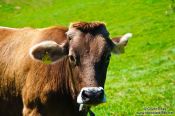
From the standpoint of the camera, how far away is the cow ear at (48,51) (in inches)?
332

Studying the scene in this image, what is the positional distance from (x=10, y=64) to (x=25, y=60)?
1.77 ft

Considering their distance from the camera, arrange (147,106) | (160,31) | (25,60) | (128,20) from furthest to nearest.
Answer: (128,20) → (160,31) → (147,106) → (25,60)

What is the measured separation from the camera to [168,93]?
14836 mm

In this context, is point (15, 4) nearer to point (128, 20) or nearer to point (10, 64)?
point (128, 20)

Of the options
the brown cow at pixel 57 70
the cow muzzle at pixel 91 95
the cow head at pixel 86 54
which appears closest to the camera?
the cow muzzle at pixel 91 95

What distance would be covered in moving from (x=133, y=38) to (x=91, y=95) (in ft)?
105

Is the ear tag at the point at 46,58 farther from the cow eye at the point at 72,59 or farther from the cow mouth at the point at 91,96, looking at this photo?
the cow mouth at the point at 91,96

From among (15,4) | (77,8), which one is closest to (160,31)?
(77,8)

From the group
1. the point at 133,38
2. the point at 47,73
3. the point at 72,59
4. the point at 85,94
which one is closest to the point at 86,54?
the point at 72,59

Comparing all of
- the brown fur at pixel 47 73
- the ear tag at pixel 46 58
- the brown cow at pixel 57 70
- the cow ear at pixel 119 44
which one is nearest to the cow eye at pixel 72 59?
the brown cow at pixel 57 70

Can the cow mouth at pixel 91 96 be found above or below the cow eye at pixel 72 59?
below

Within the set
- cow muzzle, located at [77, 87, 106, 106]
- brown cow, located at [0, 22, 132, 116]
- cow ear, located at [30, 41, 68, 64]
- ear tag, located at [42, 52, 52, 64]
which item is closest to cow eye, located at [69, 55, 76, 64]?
brown cow, located at [0, 22, 132, 116]

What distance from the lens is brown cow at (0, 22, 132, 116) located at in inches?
313

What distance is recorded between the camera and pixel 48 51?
848cm
